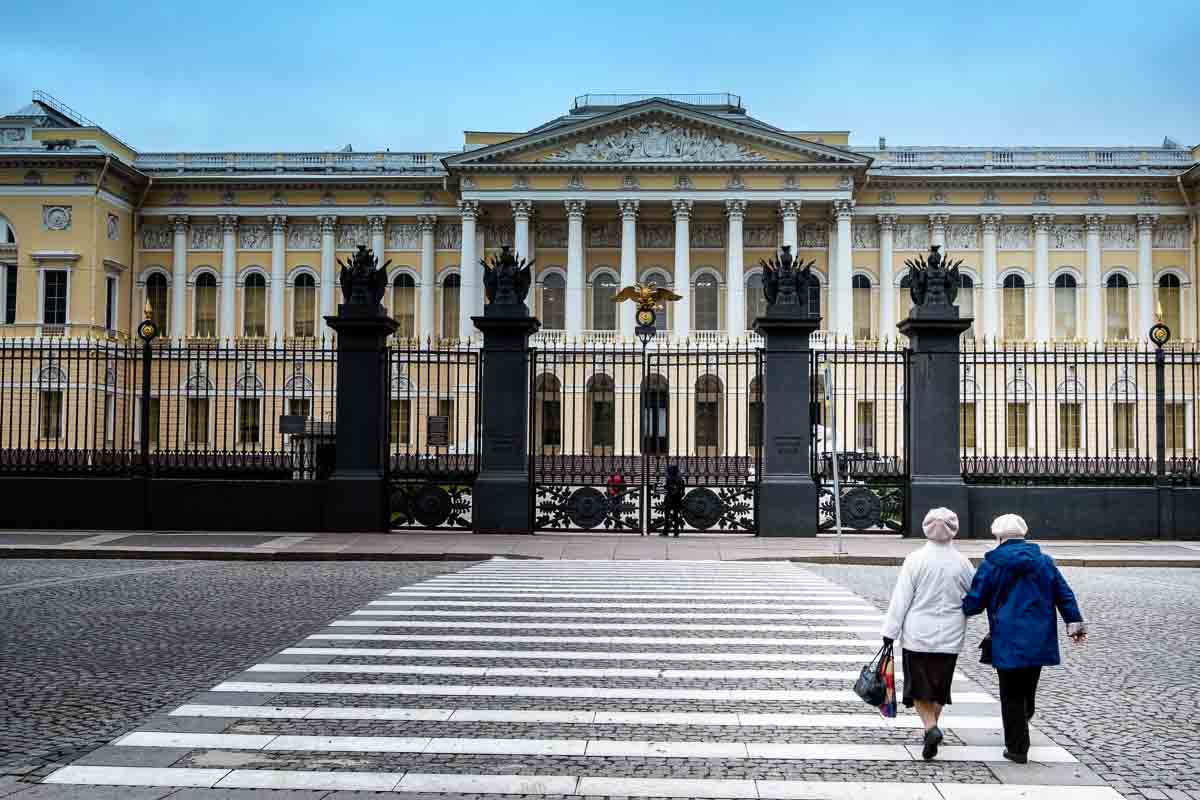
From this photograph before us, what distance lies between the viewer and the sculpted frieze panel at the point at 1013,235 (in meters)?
59.8

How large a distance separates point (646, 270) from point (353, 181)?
51.4 feet

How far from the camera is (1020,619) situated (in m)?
6.70

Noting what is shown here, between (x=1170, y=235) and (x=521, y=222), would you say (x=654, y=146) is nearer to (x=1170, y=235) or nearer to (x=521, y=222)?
(x=521, y=222)

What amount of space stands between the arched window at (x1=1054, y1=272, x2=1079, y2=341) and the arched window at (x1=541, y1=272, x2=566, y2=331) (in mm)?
24589

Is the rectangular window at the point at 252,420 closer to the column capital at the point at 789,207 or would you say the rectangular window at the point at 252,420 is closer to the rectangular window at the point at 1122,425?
the rectangular window at the point at 1122,425

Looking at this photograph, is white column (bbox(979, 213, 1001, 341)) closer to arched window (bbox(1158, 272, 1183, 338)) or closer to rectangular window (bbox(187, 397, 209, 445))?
arched window (bbox(1158, 272, 1183, 338))

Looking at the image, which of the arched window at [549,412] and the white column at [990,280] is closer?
the arched window at [549,412]

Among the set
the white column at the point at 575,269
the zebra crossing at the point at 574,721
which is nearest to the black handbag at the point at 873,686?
the zebra crossing at the point at 574,721

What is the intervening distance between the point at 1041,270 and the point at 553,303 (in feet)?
79.9

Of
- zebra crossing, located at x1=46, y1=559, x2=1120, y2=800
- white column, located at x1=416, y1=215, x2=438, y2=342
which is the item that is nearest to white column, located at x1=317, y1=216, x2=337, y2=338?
white column, located at x1=416, y1=215, x2=438, y2=342

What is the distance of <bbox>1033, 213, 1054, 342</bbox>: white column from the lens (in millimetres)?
58531

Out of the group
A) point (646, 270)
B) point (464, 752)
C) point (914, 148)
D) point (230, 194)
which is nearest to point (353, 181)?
point (230, 194)

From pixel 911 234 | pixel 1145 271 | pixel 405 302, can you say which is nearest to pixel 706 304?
pixel 911 234

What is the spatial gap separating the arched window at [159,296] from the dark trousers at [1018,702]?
59.6m
